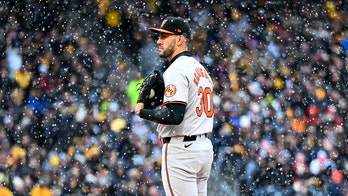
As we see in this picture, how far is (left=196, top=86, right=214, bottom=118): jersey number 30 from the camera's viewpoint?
3.16m

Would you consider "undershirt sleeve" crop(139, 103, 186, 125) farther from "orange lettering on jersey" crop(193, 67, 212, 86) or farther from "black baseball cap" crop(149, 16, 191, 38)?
"black baseball cap" crop(149, 16, 191, 38)

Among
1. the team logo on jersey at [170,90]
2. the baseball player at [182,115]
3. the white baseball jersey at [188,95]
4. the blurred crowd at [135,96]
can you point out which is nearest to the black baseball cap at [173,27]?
the baseball player at [182,115]

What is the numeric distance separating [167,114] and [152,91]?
21cm

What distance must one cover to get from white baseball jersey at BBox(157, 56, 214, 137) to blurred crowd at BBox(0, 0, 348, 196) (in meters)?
1.79

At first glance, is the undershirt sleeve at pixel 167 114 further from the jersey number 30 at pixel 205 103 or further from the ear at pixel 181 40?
the ear at pixel 181 40

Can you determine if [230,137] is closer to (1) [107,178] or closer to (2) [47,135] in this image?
(1) [107,178]

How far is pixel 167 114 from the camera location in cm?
302

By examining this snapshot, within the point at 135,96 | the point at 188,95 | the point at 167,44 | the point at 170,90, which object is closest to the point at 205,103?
the point at 188,95

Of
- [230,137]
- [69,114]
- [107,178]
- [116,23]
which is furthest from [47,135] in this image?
[230,137]

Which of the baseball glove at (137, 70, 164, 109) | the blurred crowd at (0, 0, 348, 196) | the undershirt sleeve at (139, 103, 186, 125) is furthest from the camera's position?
the blurred crowd at (0, 0, 348, 196)

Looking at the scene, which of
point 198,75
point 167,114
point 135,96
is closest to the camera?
point 167,114

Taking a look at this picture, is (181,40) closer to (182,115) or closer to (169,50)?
(169,50)

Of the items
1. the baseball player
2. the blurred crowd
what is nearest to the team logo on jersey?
the baseball player

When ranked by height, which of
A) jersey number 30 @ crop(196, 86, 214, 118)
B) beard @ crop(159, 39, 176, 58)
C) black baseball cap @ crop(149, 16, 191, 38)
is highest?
black baseball cap @ crop(149, 16, 191, 38)
